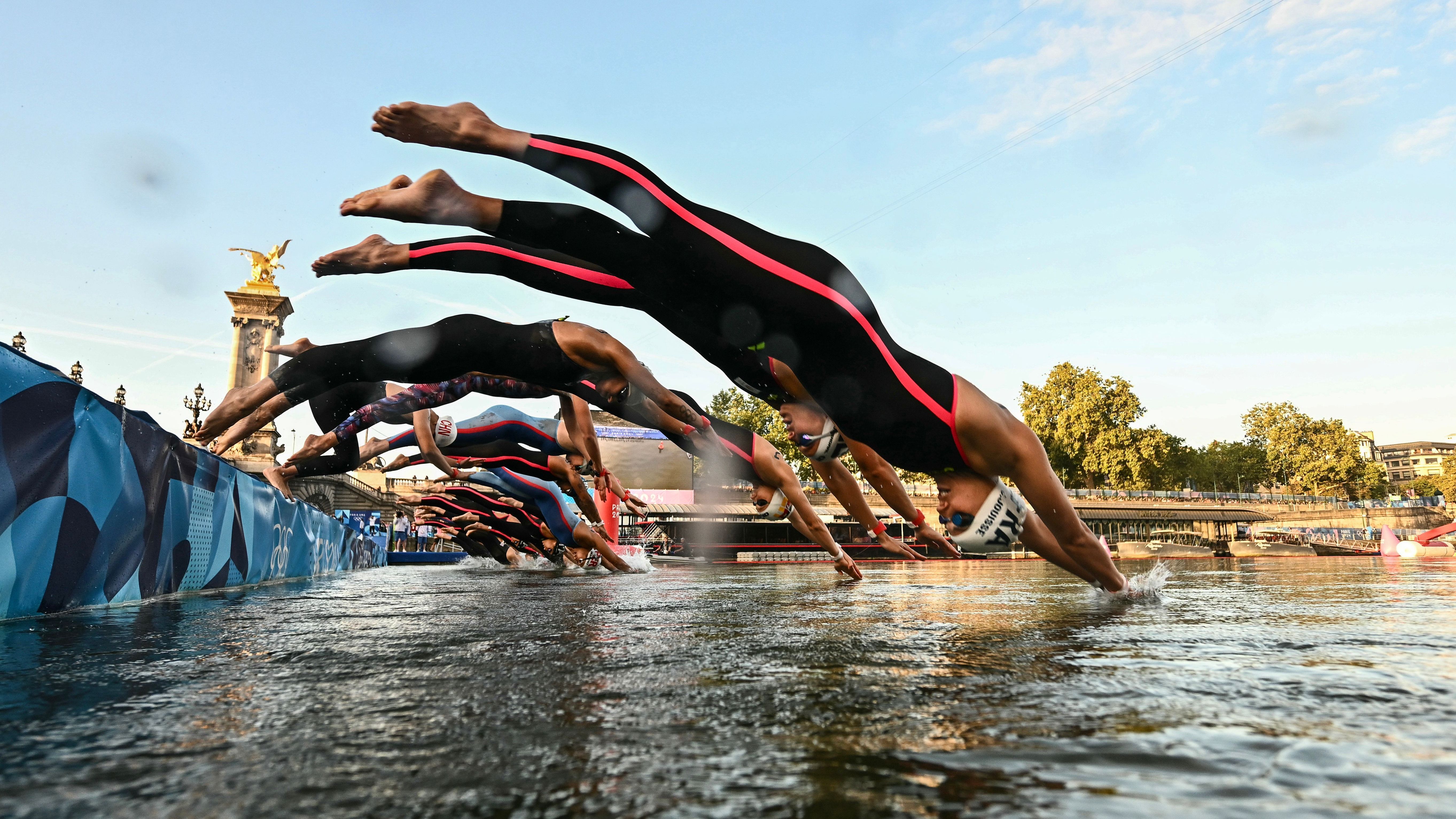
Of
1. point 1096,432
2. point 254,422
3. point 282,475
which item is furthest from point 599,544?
point 1096,432

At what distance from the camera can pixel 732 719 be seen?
1.66m

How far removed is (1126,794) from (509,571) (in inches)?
684

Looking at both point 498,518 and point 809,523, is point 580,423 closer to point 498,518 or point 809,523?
point 809,523

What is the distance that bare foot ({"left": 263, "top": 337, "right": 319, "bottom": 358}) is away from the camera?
7742 millimetres

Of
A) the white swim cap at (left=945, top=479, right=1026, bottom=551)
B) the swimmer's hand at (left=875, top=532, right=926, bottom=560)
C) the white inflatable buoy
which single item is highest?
the white swim cap at (left=945, top=479, right=1026, bottom=551)

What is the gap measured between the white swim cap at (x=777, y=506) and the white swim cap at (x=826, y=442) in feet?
7.98

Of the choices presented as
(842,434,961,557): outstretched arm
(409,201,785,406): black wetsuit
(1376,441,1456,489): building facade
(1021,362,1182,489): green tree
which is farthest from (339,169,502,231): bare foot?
(1376,441,1456,489): building facade

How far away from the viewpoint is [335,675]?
2271 millimetres

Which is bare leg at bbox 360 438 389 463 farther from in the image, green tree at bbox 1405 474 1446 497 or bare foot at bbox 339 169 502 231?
green tree at bbox 1405 474 1446 497

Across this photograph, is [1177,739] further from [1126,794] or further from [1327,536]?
[1327,536]

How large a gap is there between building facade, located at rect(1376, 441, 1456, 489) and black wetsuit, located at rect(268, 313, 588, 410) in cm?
20269

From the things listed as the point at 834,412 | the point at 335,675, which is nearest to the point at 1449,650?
the point at 834,412

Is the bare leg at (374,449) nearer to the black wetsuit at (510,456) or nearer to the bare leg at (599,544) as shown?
the black wetsuit at (510,456)

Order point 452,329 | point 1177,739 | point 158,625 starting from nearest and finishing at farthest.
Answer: point 1177,739 → point 158,625 → point 452,329
